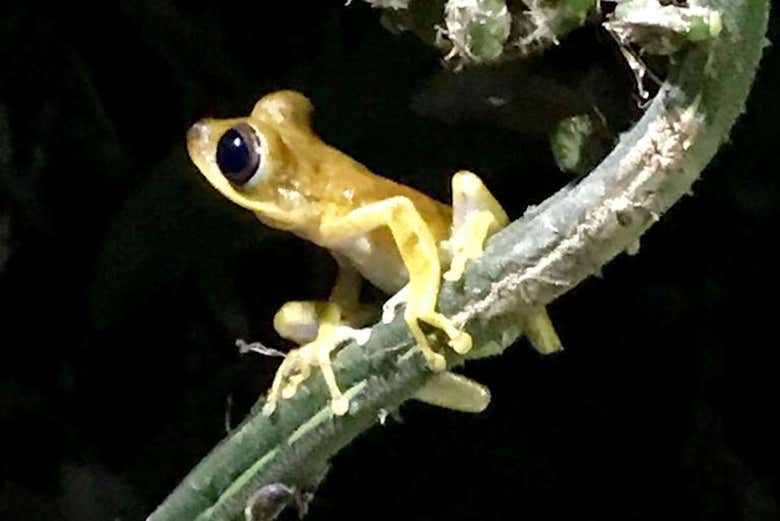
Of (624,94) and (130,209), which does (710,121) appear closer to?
(624,94)

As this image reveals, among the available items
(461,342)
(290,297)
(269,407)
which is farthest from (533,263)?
(290,297)

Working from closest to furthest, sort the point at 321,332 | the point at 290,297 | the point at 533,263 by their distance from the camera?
the point at 533,263 → the point at 321,332 → the point at 290,297

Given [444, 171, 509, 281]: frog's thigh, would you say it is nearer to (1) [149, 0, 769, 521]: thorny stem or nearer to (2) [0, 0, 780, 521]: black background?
(1) [149, 0, 769, 521]: thorny stem

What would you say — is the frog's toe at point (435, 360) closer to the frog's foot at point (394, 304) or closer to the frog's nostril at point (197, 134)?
the frog's foot at point (394, 304)

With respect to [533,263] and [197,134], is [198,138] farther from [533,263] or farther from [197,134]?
[533,263]

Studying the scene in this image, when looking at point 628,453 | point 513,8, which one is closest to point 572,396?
point 628,453

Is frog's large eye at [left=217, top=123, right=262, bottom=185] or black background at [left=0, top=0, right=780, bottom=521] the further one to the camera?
black background at [left=0, top=0, right=780, bottom=521]

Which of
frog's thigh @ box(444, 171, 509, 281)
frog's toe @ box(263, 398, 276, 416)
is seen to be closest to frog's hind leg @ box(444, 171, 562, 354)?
frog's thigh @ box(444, 171, 509, 281)
